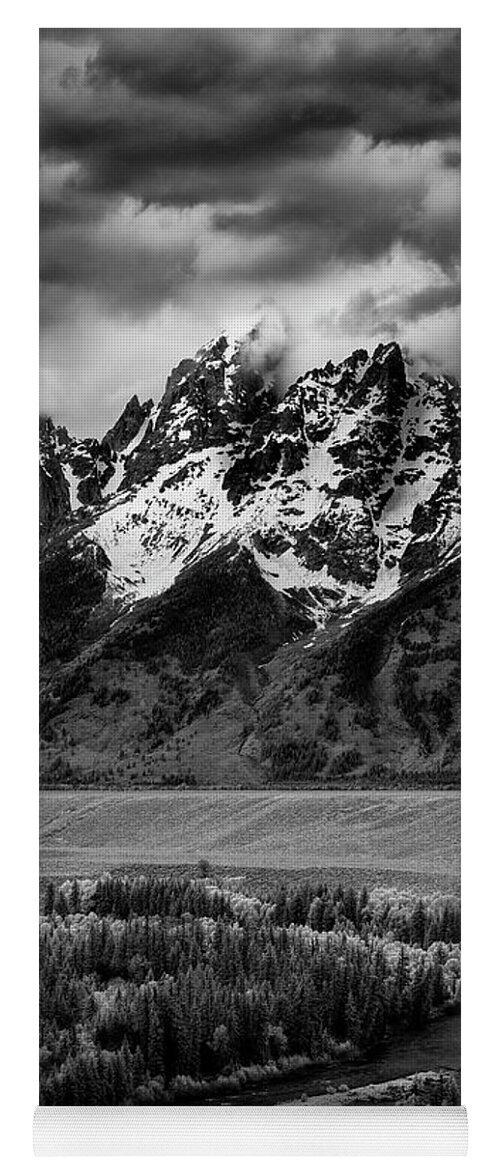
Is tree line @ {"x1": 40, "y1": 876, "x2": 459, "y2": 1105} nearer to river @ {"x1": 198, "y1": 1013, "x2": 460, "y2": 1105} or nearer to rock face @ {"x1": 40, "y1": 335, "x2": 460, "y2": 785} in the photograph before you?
river @ {"x1": 198, "y1": 1013, "x2": 460, "y2": 1105}

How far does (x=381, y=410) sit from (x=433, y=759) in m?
1.30

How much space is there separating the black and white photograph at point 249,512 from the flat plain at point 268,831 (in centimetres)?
1

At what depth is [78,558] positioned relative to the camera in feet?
17.4

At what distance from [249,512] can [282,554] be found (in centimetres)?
20

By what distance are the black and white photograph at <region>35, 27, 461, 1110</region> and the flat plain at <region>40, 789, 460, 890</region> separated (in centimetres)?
1

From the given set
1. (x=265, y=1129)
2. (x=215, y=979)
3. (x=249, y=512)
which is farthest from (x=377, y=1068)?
(x=249, y=512)

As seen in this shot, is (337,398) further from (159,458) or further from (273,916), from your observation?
(273,916)

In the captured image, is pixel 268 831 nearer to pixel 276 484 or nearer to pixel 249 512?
pixel 249 512

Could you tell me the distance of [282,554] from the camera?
536 centimetres

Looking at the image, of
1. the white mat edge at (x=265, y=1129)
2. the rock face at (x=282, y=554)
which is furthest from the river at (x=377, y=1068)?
the rock face at (x=282, y=554)

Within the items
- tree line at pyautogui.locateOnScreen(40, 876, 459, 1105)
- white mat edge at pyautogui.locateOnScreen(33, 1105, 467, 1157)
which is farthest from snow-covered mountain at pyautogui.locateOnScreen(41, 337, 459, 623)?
white mat edge at pyautogui.locateOnScreen(33, 1105, 467, 1157)

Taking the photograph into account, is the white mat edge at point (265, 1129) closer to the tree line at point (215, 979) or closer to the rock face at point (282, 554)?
the tree line at point (215, 979)

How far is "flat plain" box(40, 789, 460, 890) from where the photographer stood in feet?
17.2
